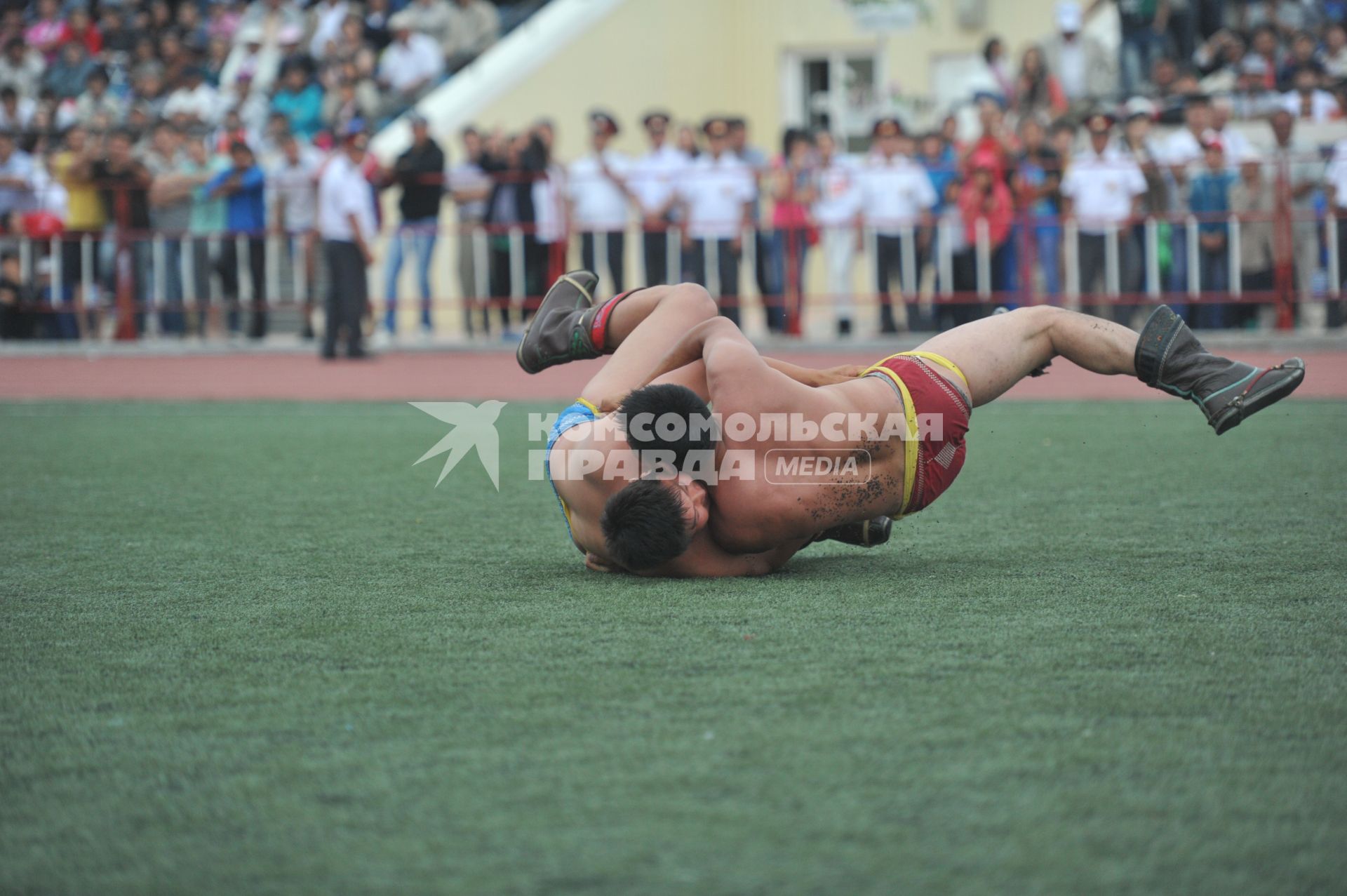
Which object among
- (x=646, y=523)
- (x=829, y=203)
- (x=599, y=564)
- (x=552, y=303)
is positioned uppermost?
(x=829, y=203)

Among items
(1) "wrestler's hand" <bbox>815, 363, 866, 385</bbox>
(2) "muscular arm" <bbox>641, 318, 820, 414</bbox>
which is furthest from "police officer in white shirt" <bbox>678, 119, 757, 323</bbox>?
(2) "muscular arm" <bbox>641, 318, 820, 414</bbox>

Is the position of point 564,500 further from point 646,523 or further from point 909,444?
point 909,444

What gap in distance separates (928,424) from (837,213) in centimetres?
1033

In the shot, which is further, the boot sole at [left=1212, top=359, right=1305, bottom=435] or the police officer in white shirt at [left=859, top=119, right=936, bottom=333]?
the police officer in white shirt at [left=859, top=119, right=936, bottom=333]

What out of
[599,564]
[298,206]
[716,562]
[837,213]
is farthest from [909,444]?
[298,206]

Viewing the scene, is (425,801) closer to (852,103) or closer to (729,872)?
(729,872)

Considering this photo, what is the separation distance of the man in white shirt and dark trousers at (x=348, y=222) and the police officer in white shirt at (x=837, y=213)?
4104mm

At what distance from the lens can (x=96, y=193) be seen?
52.8ft

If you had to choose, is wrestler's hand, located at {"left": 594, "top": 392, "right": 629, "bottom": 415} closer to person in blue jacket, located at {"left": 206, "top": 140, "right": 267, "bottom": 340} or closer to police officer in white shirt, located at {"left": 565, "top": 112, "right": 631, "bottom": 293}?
police officer in white shirt, located at {"left": 565, "top": 112, "right": 631, "bottom": 293}

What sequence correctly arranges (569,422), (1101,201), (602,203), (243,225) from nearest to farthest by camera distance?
(569,422) → (1101,201) → (602,203) → (243,225)

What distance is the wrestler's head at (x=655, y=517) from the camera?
→ 4.33 metres

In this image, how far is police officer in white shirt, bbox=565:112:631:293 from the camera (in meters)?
15.0

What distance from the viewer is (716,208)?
48.2ft

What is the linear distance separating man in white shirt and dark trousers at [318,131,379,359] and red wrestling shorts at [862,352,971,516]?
9384mm
